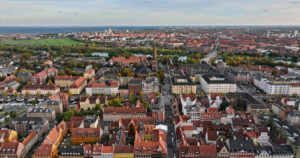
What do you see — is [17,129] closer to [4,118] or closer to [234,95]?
[4,118]

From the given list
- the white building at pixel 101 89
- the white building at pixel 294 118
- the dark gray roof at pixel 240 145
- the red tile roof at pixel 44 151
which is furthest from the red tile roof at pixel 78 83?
the white building at pixel 294 118

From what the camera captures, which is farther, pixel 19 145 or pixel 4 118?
pixel 4 118

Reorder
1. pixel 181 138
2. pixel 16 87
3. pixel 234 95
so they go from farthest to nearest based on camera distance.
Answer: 1. pixel 16 87
2. pixel 234 95
3. pixel 181 138

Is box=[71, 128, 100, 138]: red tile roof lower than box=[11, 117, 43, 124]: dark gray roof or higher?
lower

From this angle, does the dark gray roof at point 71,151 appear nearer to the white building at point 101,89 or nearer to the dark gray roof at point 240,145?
the dark gray roof at point 240,145

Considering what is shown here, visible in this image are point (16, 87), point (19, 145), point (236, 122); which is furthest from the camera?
point (16, 87)

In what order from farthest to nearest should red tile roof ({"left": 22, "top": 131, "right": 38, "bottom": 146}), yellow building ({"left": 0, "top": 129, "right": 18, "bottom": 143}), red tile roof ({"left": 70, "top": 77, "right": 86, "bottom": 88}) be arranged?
red tile roof ({"left": 70, "top": 77, "right": 86, "bottom": 88}) → yellow building ({"left": 0, "top": 129, "right": 18, "bottom": 143}) → red tile roof ({"left": 22, "top": 131, "right": 38, "bottom": 146})

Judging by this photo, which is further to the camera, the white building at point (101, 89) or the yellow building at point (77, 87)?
the yellow building at point (77, 87)

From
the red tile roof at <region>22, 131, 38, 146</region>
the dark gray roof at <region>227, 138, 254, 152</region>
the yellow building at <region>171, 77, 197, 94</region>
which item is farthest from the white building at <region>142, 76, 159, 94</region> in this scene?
the dark gray roof at <region>227, 138, 254, 152</region>

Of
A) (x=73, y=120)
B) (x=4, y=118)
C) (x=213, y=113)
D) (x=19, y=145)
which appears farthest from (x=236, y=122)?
(x=4, y=118)

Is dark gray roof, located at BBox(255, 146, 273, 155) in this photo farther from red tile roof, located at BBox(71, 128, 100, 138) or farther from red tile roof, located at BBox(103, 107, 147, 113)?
red tile roof, located at BBox(71, 128, 100, 138)

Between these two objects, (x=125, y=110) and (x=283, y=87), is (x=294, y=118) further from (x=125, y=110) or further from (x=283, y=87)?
(x=125, y=110)
